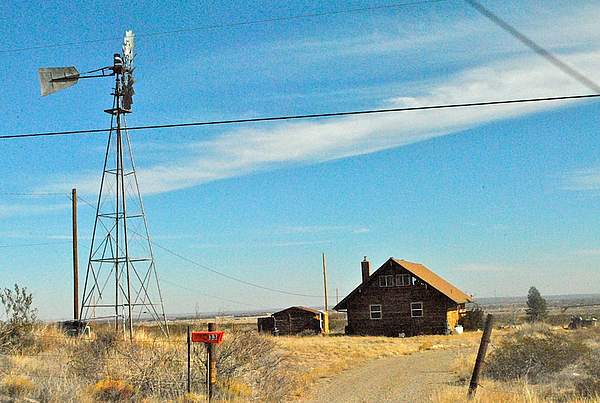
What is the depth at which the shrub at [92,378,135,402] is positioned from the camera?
16.1 meters

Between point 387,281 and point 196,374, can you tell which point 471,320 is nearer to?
point 387,281

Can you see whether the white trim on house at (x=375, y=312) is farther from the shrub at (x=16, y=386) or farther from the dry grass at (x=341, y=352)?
the shrub at (x=16, y=386)

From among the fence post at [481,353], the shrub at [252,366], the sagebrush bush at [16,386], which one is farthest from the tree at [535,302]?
the sagebrush bush at [16,386]

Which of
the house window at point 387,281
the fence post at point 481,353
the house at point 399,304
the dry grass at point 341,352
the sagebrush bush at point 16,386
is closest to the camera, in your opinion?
the fence post at point 481,353

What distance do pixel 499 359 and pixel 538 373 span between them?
160 centimetres

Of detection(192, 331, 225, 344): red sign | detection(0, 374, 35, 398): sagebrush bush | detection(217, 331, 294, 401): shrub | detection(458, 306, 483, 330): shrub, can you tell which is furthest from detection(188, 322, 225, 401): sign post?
detection(458, 306, 483, 330): shrub

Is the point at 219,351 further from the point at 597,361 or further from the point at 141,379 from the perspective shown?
the point at 597,361

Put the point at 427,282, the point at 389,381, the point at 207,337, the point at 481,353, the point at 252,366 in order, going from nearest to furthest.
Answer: the point at 481,353 → the point at 207,337 → the point at 252,366 → the point at 389,381 → the point at 427,282

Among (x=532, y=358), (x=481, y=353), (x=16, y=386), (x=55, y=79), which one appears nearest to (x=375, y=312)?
(x=532, y=358)

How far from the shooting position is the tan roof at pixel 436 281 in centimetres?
5262

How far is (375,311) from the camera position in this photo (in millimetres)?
53281

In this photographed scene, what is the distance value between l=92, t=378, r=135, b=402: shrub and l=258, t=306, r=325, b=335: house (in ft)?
129

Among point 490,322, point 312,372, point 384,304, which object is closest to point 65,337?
point 312,372

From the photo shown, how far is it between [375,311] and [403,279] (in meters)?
3.05
